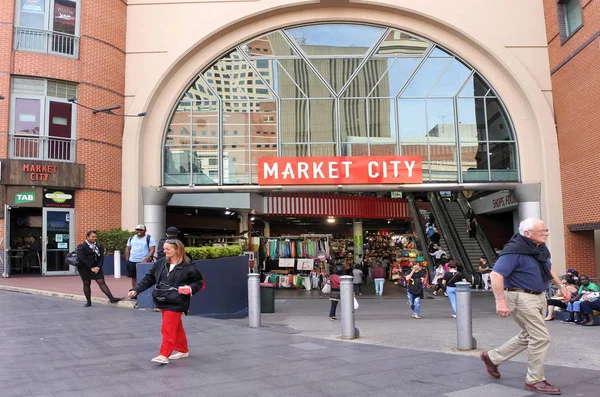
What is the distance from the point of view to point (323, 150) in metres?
19.0

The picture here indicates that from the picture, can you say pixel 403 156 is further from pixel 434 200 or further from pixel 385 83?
pixel 434 200

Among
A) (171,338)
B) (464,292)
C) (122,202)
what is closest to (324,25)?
(122,202)

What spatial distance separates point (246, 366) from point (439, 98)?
15673 millimetres

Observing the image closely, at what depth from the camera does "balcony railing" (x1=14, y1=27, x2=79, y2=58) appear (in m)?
16.8

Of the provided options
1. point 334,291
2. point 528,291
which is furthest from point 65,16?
point 528,291

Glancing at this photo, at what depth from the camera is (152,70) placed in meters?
19.2

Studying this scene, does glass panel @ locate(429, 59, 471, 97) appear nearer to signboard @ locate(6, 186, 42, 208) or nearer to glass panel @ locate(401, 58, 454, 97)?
glass panel @ locate(401, 58, 454, 97)

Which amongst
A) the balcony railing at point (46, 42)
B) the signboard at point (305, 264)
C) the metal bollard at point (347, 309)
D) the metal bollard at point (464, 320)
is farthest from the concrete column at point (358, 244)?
the metal bollard at point (464, 320)

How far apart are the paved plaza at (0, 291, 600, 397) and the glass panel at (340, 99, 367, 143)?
10.6 m

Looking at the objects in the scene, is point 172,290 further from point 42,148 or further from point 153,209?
point 153,209

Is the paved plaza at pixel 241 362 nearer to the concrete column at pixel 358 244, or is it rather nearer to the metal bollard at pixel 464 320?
the metal bollard at pixel 464 320

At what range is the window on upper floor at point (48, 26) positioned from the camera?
1691cm

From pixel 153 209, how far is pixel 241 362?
13.8m

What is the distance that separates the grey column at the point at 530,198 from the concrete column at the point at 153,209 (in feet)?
44.5
